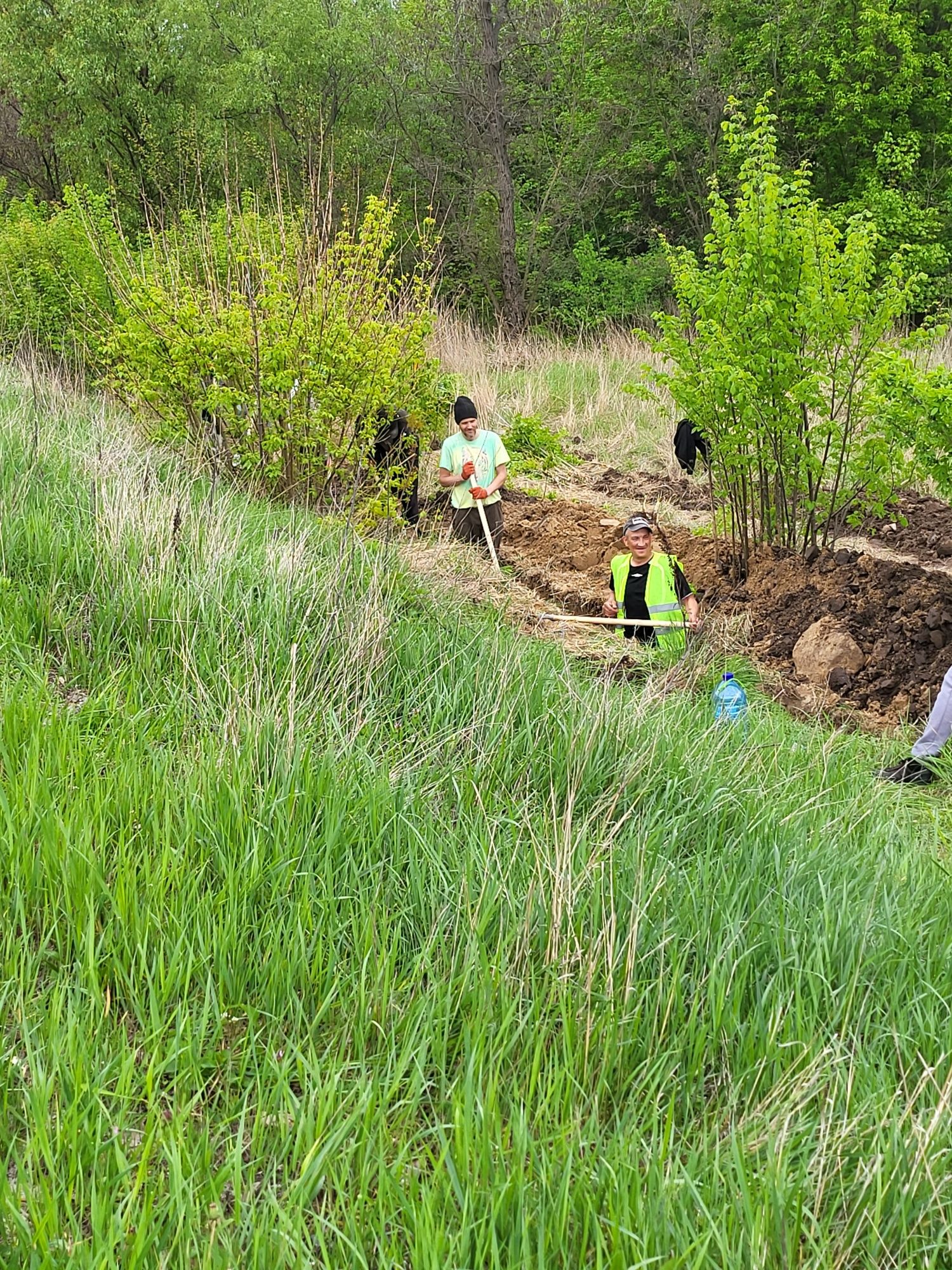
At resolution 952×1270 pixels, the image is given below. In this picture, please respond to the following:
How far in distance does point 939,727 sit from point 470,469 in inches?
207

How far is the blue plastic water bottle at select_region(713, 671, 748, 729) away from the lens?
5.06 m

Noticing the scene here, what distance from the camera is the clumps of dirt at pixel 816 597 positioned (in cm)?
654

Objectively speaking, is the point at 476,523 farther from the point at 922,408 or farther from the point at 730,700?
the point at 730,700

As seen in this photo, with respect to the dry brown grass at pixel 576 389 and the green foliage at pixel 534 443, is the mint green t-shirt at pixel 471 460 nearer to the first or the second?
the green foliage at pixel 534 443

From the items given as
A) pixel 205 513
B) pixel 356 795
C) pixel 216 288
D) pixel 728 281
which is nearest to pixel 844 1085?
pixel 356 795

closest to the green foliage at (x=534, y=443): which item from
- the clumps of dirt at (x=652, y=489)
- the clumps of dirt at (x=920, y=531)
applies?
the clumps of dirt at (x=652, y=489)

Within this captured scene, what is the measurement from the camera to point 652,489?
12.3 m

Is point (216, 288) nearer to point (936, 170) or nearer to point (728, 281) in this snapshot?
point (728, 281)

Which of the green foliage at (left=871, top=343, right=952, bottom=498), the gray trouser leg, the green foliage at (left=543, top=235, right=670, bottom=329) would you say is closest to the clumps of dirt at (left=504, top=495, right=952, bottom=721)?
the gray trouser leg

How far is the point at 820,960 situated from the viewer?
8.25 feet

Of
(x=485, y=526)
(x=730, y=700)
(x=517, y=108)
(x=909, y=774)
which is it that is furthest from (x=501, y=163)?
(x=909, y=774)

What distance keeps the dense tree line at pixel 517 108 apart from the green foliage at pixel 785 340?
16.7m

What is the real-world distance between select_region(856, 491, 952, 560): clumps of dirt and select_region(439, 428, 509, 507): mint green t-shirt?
3.43 m

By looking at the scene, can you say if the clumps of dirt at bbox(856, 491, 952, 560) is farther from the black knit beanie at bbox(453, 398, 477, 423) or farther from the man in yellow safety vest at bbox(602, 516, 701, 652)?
the black knit beanie at bbox(453, 398, 477, 423)
